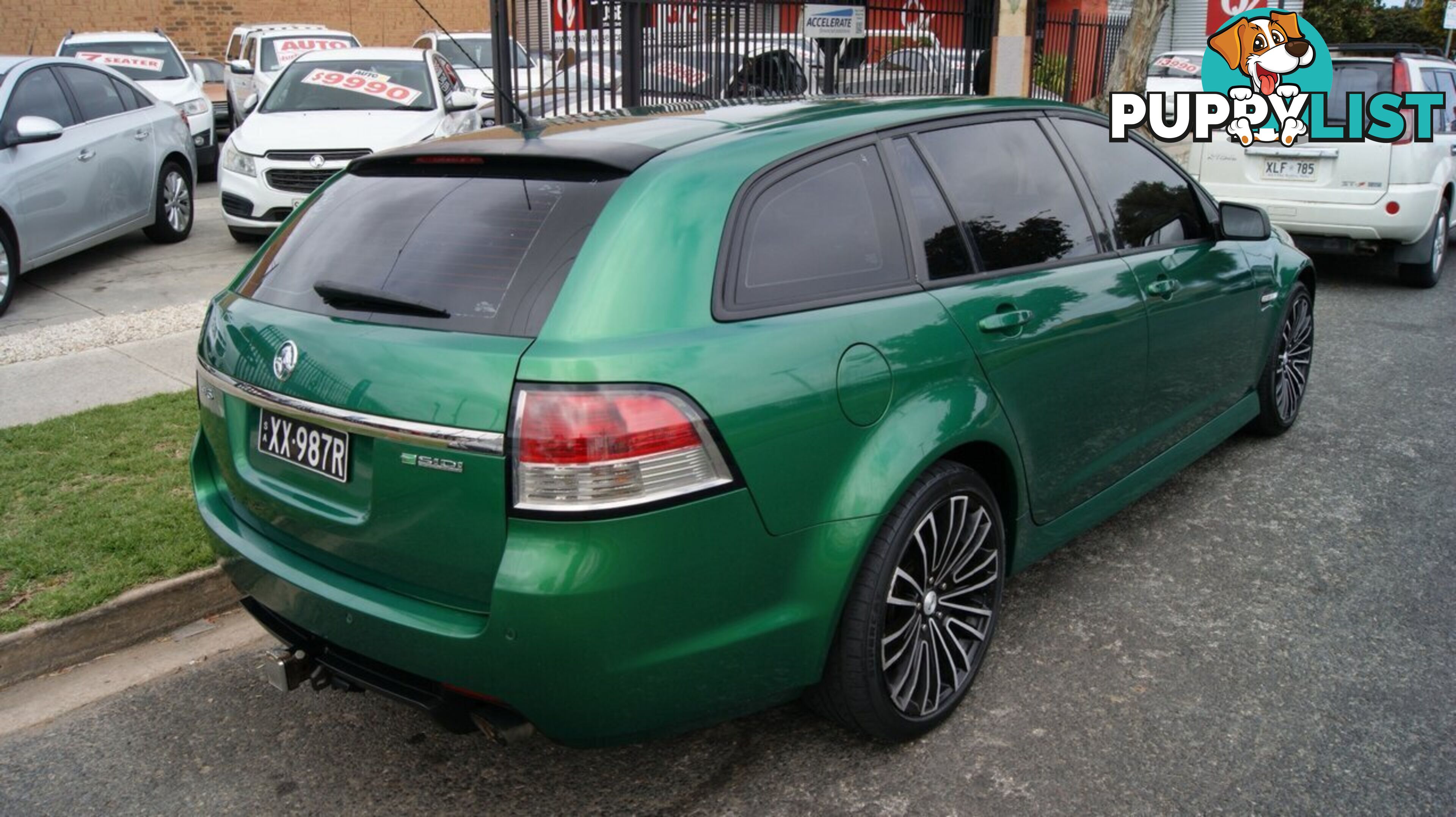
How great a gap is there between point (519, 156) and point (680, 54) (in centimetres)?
749

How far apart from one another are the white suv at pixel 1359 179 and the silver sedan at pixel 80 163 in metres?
8.52

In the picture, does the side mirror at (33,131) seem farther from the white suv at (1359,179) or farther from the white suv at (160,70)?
the white suv at (1359,179)

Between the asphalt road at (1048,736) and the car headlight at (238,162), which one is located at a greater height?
the car headlight at (238,162)

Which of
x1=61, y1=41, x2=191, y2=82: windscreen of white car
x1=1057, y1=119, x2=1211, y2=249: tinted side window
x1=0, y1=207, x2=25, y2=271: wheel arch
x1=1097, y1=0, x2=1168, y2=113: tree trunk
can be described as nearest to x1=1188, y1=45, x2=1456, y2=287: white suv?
x1=1097, y1=0, x2=1168, y2=113: tree trunk

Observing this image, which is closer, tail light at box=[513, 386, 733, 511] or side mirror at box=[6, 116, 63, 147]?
tail light at box=[513, 386, 733, 511]

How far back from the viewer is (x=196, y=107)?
47.6ft

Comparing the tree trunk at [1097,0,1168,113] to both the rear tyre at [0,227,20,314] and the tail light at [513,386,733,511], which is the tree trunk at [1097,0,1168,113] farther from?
the tail light at [513,386,733,511]

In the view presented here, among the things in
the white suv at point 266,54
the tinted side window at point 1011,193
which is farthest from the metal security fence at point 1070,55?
the tinted side window at point 1011,193

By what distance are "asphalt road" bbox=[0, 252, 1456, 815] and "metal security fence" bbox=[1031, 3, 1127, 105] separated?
11977 millimetres

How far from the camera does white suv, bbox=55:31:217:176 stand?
14.5m

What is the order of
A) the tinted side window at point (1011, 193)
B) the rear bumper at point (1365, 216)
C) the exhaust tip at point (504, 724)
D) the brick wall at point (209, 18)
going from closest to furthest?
1. the exhaust tip at point (504, 724)
2. the tinted side window at point (1011, 193)
3. the rear bumper at point (1365, 216)
4. the brick wall at point (209, 18)

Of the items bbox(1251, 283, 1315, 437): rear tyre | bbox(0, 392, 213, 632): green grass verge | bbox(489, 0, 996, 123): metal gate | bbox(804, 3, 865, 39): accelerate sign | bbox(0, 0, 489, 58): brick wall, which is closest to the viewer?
bbox(0, 392, 213, 632): green grass verge

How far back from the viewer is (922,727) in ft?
10.5

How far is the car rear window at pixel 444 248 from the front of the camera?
8.76 feet
